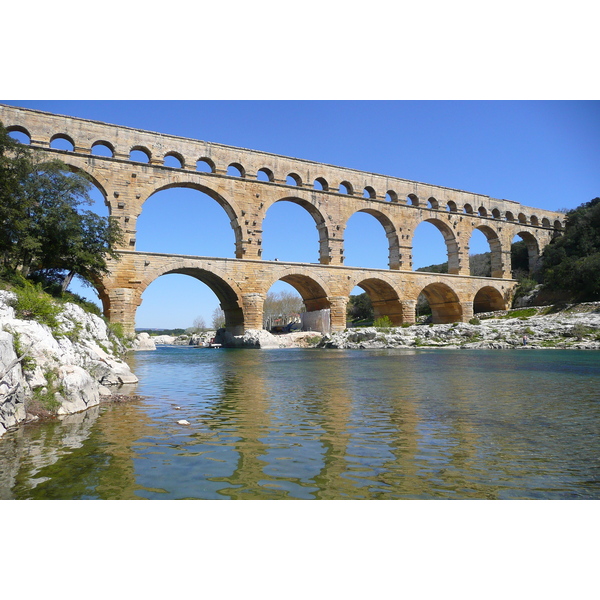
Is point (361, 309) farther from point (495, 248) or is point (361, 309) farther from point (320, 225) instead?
point (320, 225)

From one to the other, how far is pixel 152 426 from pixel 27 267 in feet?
34.2

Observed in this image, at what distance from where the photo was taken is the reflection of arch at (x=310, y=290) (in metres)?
25.5

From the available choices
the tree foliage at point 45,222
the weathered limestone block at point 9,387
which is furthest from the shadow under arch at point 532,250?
the weathered limestone block at point 9,387

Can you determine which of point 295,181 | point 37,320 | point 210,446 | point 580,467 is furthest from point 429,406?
point 295,181

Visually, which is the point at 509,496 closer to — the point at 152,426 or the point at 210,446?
the point at 210,446

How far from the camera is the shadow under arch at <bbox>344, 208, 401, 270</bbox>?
92.9 ft

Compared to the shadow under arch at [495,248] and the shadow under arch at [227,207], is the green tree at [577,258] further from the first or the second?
the shadow under arch at [227,207]

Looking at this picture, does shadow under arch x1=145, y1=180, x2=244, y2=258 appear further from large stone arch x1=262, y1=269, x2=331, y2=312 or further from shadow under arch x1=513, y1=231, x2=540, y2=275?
shadow under arch x1=513, y1=231, x2=540, y2=275

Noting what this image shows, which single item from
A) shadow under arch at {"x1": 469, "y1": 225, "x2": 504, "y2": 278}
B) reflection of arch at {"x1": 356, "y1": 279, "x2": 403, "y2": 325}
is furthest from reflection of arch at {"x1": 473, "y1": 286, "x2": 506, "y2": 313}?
reflection of arch at {"x1": 356, "y1": 279, "x2": 403, "y2": 325}

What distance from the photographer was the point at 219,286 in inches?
958

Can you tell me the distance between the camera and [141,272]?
21172 mm

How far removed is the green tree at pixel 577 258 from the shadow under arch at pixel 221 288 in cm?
1897

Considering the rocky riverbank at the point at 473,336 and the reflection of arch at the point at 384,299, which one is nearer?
the rocky riverbank at the point at 473,336

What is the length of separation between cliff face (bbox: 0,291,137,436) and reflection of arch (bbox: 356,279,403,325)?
2132 centimetres
